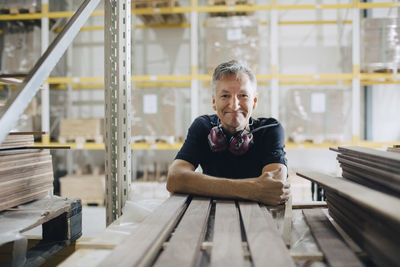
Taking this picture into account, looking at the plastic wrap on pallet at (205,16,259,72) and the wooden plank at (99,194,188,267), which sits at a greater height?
the plastic wrap on pallet at (205,16,259,72)

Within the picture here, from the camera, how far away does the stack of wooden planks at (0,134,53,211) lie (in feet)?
5.79

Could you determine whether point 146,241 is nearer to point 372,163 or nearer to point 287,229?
point 287,229

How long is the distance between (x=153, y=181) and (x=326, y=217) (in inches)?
179

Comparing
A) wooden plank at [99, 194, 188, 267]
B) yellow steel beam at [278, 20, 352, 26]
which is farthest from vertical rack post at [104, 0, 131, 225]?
yellow steel beam at [278, 20, 352, 26]

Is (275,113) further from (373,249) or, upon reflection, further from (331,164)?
(373,249)

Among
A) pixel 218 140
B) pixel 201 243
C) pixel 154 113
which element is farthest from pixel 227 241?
pixel 154 113

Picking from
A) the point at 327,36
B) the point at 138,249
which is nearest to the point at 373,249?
the point at 138,249

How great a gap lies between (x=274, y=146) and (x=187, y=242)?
1.37 metres

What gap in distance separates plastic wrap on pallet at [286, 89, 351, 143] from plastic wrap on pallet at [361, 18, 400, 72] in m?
0.79

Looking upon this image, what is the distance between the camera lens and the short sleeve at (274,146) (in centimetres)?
221

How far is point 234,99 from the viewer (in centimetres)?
221

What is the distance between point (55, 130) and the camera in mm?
6797

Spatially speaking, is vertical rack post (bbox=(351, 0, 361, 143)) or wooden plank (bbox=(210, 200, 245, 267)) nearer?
wooden plank (bbox=(210, 200, 245, 267))

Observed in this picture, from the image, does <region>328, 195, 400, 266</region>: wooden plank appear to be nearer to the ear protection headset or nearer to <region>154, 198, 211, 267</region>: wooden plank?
<region>154, 198, 211, 267</region>: wooden plank
